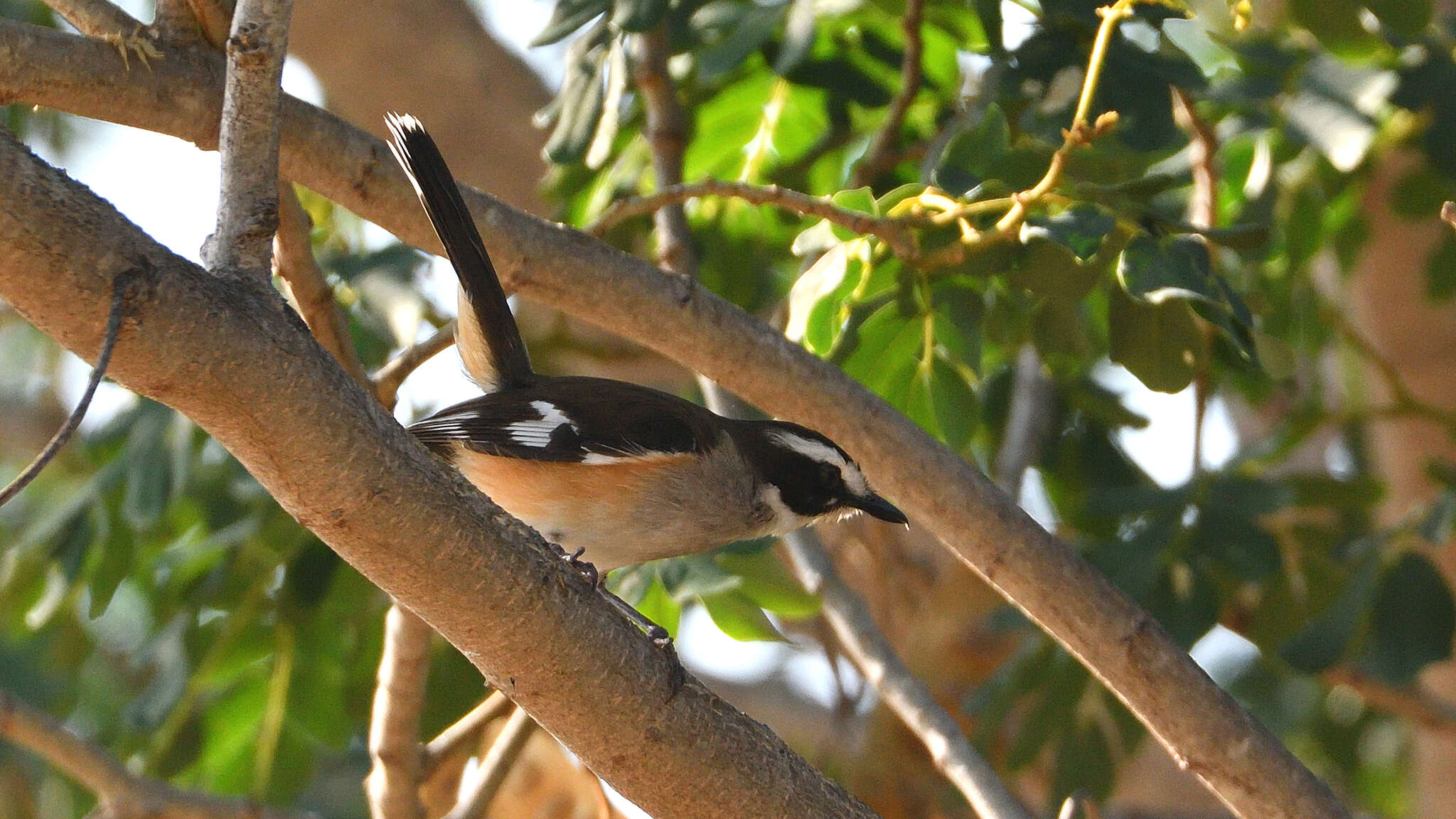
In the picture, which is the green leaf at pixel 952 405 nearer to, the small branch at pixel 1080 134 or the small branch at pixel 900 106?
the small branch at pixel 1080 134

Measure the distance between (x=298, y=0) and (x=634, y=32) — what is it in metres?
2.95

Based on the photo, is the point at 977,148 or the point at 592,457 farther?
the point at 592,457

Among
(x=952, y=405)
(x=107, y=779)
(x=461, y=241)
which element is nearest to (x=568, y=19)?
(x=461, y=241)

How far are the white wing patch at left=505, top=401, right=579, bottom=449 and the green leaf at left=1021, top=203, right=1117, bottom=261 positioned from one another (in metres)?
1.24

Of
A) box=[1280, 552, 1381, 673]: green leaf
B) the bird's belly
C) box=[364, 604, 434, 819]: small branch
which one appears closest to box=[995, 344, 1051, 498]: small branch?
box=[1280, 552, 1381, 673]: green leaf

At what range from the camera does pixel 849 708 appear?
5.82 m

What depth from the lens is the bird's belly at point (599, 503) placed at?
10.8ft

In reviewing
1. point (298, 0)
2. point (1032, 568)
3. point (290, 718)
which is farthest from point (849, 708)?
point (298, 0)

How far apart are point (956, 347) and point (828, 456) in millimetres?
625

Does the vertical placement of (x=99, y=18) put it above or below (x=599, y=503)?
above

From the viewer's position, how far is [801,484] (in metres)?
3.78

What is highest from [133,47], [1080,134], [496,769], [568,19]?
[133,47]

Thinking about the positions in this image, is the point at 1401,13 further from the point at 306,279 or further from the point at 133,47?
the point at 133,47

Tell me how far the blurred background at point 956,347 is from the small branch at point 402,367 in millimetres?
237
